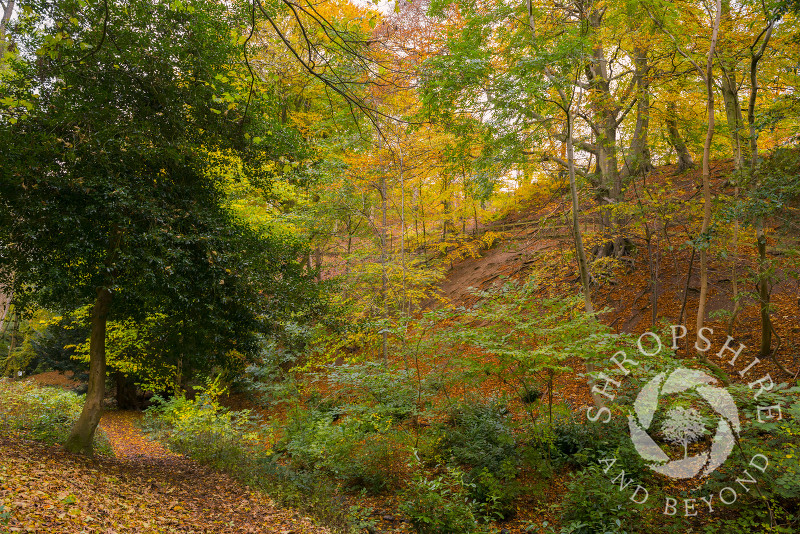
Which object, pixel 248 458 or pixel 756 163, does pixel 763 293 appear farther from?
pixel 248 458

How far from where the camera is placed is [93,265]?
584cm

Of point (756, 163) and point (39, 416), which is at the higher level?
point (756, 163)

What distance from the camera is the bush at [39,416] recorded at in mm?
7152

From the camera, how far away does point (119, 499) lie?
4.87m

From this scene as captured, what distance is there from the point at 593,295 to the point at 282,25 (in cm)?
1116

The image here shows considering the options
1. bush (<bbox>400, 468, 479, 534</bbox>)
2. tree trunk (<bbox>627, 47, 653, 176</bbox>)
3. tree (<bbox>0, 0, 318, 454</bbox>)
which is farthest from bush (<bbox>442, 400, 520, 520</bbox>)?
tree trunk (<bbox>627, 47, 653, 176</bbox>)

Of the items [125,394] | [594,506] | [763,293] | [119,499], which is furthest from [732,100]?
[125,394]

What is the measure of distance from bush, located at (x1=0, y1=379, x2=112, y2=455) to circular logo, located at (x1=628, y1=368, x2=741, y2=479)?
28.7 feet

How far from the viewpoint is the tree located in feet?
17.1

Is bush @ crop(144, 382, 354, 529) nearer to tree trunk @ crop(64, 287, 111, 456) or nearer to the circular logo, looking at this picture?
tree trunk @ crop(64, 287, 111, 456)

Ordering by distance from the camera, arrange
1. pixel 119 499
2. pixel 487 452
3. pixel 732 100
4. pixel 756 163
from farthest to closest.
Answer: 1. pixel 732 100
2. pixel 487 452
3. pixel 756 163
4. pixel 119 499

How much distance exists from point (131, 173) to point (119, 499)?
13.2 ft

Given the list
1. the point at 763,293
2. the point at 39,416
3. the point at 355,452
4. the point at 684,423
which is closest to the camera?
the point at 684,423

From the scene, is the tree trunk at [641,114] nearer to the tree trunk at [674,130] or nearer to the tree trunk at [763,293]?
the tree trunk at [674,130]
